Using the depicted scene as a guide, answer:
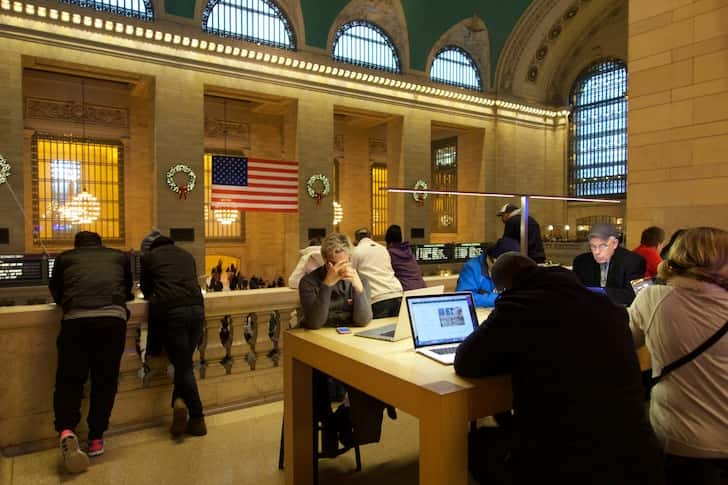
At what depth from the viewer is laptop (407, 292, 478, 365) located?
9.93 feet

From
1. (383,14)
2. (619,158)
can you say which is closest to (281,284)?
(383,14)

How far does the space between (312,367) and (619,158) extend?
929 inches

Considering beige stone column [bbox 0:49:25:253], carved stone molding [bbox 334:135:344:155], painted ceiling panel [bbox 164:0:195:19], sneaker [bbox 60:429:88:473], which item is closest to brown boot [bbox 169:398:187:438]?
sneaker [bbox 60:429:88:473]

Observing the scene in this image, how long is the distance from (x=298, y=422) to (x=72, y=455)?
5.62 ft

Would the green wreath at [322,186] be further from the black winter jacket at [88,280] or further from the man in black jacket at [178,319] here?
the black winter jacket at [88,280]

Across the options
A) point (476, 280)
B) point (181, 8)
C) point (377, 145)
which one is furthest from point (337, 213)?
point (476, 280)

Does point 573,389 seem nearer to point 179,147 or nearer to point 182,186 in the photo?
point 182,186

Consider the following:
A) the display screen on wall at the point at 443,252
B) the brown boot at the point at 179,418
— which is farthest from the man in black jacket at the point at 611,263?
the display screen on wall at the point at 443,252

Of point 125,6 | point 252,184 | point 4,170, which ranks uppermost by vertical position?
point 125,6

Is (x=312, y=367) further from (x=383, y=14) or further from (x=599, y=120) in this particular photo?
(x=599, y=120)

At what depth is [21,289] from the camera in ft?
38.4

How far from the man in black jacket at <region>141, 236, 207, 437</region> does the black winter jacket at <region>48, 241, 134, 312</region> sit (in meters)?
0.27

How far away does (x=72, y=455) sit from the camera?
12.2ft

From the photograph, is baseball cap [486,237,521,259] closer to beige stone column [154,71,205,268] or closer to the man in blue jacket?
the man in blue jacket
